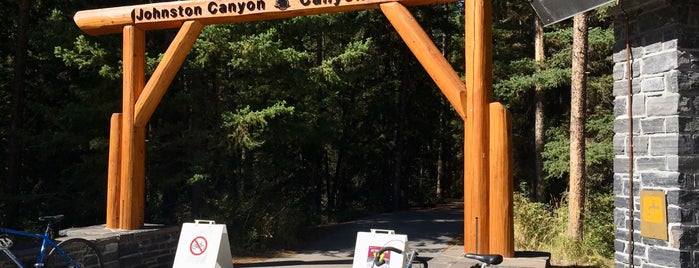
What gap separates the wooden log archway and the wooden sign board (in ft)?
5.15

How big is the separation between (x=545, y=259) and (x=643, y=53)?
8.03 feet

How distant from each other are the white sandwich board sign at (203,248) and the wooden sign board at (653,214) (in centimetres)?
466

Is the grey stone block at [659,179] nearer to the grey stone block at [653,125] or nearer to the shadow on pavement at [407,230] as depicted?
the grey stone block at [653,125]

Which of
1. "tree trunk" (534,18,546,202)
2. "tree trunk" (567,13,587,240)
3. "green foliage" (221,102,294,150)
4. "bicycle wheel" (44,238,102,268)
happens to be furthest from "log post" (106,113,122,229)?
"tree trunk" (534,18,546,202)

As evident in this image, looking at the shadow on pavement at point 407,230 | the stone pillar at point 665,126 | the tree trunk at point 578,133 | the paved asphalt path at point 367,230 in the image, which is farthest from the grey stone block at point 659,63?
the shadow on pavement at point 407,230

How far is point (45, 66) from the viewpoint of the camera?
1540cm

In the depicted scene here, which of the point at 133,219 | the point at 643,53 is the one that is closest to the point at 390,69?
the point at 133,219

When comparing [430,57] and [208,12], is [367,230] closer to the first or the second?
[208,12]

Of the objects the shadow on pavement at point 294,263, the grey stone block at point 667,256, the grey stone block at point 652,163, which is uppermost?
the grey stone block at point 652,163

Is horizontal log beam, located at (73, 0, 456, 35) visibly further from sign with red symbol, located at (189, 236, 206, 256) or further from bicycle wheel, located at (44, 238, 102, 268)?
bicycle wheel, located at (44, 238, 102, 268)

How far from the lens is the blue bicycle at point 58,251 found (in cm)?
651

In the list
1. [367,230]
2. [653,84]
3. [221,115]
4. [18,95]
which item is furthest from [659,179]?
[18,95]

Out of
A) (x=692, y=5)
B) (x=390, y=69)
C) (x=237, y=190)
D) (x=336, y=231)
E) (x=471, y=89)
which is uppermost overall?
(x=390, y=69)

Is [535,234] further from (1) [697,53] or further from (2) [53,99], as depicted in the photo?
(2) [53,99]
